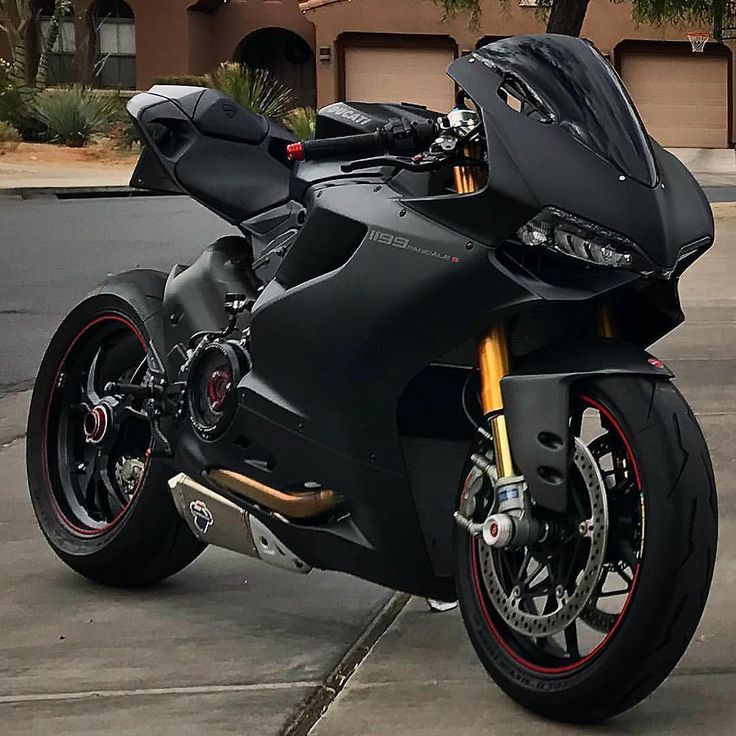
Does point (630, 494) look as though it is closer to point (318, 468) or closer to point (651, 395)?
point (651, 395)

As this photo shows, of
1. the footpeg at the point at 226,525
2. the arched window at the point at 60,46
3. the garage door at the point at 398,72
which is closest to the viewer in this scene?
the footpeg at the point at 226,525

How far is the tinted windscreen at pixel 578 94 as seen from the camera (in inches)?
128

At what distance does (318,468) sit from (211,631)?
2.31 ft

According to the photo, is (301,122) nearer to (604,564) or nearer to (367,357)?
(367,357)

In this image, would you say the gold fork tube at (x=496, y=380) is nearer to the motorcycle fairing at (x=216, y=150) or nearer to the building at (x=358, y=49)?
the motorcycle fairing at (x=216, y=150)

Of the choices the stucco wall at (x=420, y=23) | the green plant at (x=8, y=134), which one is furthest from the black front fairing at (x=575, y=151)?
the stucco wall at (x=420, y=23)

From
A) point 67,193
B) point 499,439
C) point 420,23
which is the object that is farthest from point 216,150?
point 420,23

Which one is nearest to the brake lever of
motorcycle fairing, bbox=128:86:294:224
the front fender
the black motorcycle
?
the black motorcycle

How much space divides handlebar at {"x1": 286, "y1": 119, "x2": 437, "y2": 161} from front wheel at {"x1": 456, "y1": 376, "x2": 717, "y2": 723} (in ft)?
2.40

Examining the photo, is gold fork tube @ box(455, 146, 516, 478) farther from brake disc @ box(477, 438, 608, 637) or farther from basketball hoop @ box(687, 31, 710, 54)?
basketball hoop @ box(687, 31, 710, 54)

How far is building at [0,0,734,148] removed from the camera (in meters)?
44.9

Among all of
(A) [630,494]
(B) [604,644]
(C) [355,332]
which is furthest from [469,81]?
(B) [604,644]

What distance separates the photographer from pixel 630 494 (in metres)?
3.21

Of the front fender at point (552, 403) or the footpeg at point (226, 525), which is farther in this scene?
the footpeg at point (226, 525)
